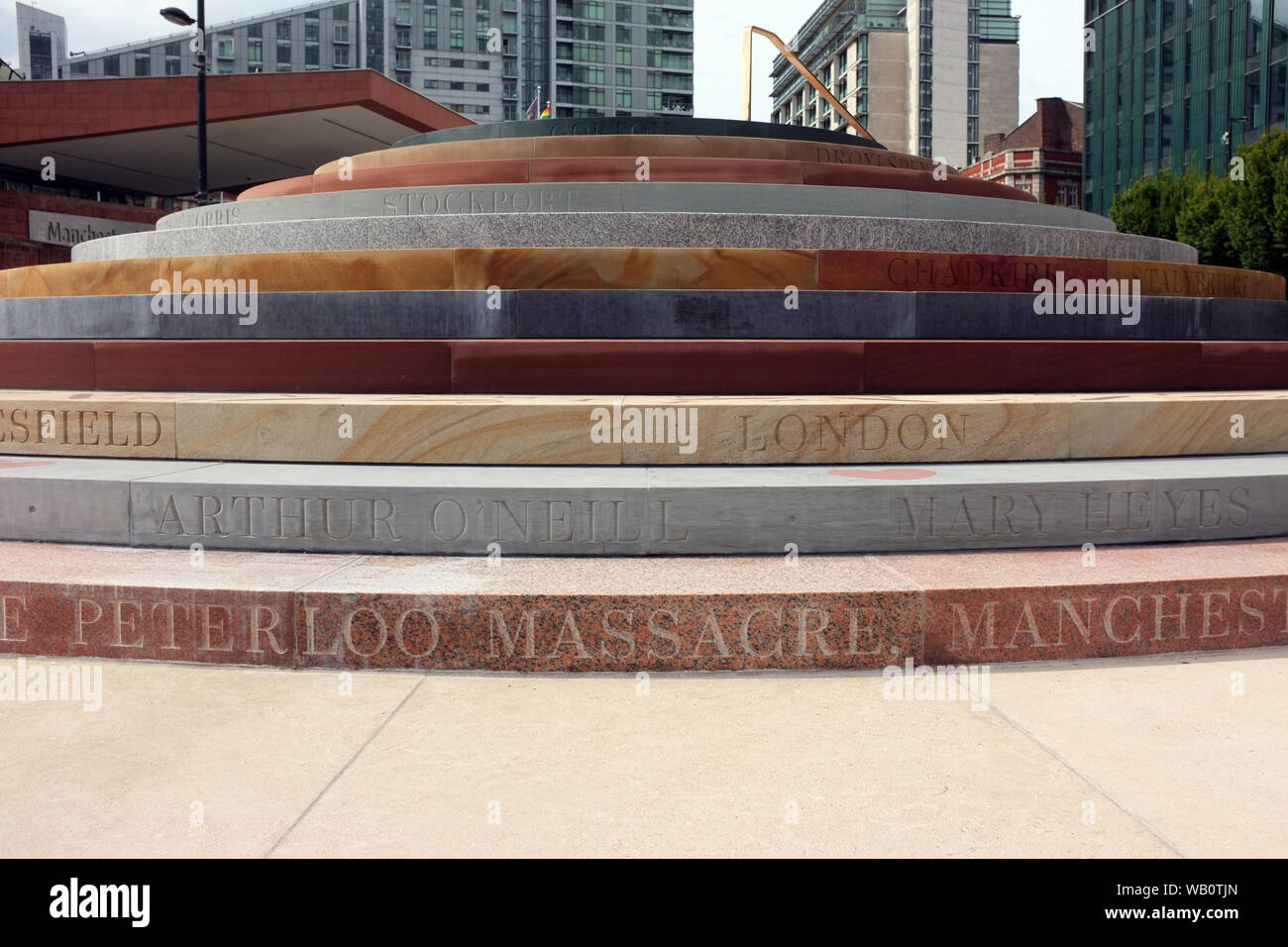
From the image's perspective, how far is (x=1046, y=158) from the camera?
A: 81.8m

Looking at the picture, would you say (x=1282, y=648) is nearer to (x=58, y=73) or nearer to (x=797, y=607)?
(x=797, y=607)

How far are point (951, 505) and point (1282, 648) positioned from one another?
68.3 inches

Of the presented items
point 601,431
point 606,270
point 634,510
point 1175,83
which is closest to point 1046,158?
point 1175,83

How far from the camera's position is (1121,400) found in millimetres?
6801

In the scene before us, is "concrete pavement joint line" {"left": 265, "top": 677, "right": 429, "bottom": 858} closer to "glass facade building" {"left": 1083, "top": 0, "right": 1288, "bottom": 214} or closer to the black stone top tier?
the black stone top tier

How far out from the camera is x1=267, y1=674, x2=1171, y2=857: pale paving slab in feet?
9.41

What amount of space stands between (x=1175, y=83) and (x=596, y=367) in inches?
2849

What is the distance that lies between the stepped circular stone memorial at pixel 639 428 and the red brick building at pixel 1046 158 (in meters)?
80.4

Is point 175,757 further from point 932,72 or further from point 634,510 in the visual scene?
point 932,72

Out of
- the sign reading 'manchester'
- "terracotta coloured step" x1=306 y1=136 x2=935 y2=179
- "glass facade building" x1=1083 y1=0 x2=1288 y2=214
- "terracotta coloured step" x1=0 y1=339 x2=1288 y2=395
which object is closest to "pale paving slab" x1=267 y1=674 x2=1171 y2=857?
"terracotta coloured step" x1=0 y1=339 x2=1288 y2=395

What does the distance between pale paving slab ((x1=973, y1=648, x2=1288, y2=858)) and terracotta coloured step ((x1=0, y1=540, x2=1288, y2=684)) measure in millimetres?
201

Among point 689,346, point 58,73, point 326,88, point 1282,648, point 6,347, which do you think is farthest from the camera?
point 58,73

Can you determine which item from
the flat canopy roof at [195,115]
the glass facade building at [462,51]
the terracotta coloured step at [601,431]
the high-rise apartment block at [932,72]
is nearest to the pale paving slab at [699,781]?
the terracotta coloured step at [601,431]
